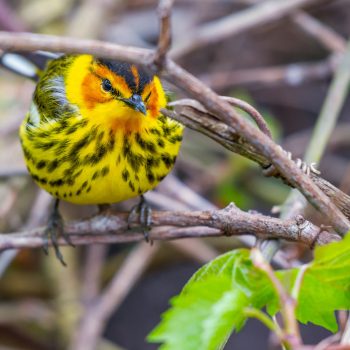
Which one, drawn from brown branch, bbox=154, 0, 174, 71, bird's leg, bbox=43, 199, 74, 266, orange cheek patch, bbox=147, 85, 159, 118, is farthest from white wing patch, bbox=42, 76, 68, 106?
brown branch, bbox=154, 0, 174, 71

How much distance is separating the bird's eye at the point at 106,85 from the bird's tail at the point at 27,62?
68cm

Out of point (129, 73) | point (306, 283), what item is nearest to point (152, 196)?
point (129, 73)

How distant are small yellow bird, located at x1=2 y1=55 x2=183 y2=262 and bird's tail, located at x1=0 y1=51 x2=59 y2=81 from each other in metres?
0.63

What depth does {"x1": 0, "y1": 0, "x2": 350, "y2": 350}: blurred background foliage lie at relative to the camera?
3.18m

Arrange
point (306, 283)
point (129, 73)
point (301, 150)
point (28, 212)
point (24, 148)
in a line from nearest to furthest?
point (306, 283) < point (129, 73) < point (24, 148) < point (28, 212) < point (301, 150)

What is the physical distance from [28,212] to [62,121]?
135cm

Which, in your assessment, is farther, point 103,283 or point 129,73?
point 103,283

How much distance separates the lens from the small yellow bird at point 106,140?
2004mm

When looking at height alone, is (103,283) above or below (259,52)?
below

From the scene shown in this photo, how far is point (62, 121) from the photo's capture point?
6.86 ft

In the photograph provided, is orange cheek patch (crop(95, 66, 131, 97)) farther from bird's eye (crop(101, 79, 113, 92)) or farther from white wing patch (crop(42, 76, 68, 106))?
white wing patch (crop(42, 76, 68, 106))

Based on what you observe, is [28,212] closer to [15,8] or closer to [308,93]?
[15,8]

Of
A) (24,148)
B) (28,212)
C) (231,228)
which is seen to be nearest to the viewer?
(231,228)

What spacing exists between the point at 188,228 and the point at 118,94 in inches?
18.0
